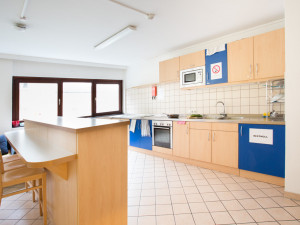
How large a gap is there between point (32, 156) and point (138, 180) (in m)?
1.63

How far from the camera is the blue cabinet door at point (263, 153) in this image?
2203mm

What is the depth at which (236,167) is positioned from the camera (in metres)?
2.59

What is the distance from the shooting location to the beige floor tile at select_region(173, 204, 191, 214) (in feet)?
5.85

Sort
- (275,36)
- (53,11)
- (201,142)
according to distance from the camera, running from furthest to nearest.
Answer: (201,142) < (275,36) < (53,11)

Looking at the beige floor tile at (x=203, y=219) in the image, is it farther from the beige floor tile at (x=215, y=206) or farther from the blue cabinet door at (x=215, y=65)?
the blue cabinet door at (x=215, y=65)

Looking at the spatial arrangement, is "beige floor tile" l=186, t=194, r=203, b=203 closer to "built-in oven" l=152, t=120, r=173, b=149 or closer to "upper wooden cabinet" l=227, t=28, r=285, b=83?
"built-in oven" l=152, t=120, r=173, b=149

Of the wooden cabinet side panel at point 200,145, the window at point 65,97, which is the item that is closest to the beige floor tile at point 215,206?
the wooden cabinet side panel at point 200,145

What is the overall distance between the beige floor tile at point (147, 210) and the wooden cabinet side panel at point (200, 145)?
142 cm

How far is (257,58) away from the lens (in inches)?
99.7

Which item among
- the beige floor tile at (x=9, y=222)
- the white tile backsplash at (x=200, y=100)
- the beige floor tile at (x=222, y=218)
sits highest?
the white tile backsplash at (x=200, y=100)

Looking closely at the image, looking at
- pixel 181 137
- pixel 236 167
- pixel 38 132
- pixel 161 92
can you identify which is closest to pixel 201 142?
pixel 181 137

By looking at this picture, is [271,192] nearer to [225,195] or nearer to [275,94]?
[225,195]

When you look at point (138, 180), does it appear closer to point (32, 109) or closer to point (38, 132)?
point (38, 132)

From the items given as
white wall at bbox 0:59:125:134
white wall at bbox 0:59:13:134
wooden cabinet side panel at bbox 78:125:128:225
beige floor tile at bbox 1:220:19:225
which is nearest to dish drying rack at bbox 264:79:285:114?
wooden cabinet side panel at bbox 78:125:128:225
